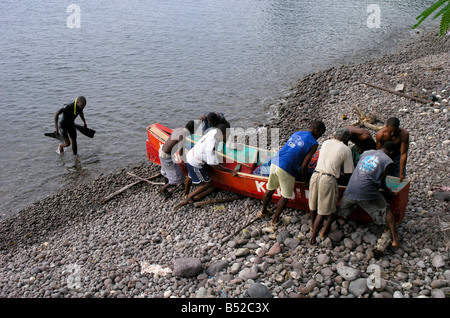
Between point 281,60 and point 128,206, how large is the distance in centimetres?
1315

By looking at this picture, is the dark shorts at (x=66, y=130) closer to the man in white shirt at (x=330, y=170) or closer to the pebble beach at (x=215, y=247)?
the pebble beach at (x=215, y=247)

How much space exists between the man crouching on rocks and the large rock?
233 cm

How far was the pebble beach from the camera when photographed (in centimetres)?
511

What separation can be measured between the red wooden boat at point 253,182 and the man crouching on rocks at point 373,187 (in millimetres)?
285

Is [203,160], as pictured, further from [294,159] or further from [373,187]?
[373,187]

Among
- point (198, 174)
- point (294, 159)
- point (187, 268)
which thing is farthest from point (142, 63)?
point (187, 268)

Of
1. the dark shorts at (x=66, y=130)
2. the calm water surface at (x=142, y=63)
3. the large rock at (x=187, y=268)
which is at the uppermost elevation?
the calm water surface at (x=142, y=63)

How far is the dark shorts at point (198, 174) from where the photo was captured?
24.1 ft

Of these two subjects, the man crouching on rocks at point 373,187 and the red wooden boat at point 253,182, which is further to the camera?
the red wooden boat at point 253,182

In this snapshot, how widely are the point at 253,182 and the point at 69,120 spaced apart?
Answer: 19.4ft

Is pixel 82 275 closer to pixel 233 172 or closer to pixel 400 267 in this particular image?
pixel 233 172

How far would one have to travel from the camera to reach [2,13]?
79.0 ft

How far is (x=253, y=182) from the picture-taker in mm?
6922

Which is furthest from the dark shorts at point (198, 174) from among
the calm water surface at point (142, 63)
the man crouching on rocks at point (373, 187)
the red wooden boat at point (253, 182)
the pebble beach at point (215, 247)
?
the calm water surface at point (142, 63)
